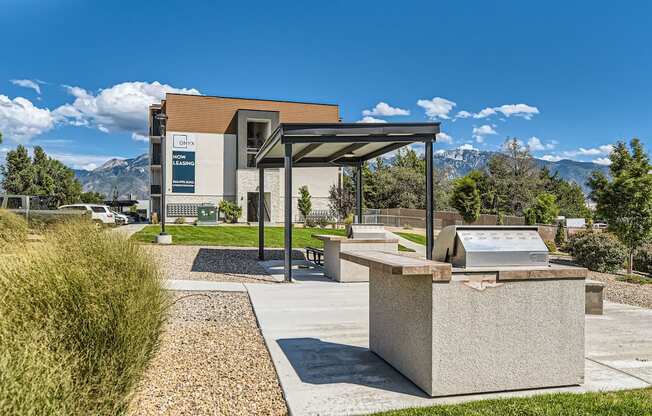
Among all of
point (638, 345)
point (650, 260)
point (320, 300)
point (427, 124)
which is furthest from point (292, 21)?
point (650, 260)

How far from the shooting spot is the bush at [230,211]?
37.8 meters

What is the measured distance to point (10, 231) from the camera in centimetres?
656

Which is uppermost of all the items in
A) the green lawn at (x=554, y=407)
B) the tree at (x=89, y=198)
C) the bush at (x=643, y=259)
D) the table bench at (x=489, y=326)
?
the tree at (x=89, y=198)

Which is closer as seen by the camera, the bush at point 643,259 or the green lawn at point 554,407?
the green lawn at point 554,407

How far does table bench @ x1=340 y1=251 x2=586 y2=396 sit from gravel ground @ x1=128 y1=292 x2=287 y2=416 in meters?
1.31

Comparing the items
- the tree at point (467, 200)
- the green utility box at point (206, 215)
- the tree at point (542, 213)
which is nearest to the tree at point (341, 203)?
the green utility box at point (206, 215)

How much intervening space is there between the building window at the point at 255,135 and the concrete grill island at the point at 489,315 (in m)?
37.2

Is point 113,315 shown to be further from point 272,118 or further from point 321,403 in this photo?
point 272,118

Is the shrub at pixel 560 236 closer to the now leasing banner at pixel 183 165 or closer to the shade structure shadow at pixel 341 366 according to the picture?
the shade structure shadow at pixel 341 366

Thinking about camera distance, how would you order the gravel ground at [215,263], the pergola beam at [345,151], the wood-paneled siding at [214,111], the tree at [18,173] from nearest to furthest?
the gravel ground at [215,263]
the pergola beam at [345,151]
the wood-paneled siding at [214,111]
the tree at [18,173]

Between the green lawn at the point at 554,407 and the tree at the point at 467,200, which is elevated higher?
the tree at the point at 467,200

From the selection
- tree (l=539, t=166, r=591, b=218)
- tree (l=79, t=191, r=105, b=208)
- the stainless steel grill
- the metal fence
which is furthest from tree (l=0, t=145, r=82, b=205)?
tree (l=539, t=166, r=591, b=218)

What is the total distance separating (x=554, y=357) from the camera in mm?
4211

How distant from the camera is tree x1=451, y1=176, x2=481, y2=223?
26.9 meters
